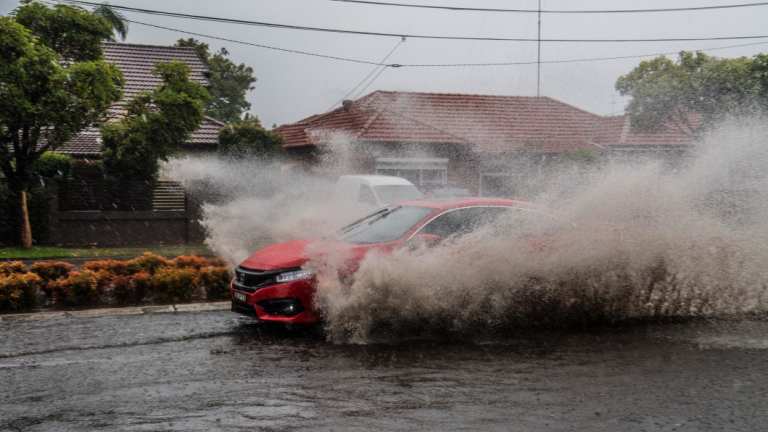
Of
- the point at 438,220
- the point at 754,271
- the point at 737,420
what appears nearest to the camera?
the point at 737,420

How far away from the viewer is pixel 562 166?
2625cm

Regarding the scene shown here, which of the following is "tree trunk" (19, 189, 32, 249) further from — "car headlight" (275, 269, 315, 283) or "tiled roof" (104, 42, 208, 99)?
"car headlight" (275, 269, 315, 283)

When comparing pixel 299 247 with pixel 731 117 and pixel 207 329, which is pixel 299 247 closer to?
pixel 207 329

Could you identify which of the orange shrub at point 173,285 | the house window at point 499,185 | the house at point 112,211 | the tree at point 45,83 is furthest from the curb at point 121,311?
the house window at point 499,185

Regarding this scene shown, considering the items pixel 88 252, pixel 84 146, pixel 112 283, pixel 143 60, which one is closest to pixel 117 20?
pixel 143 60

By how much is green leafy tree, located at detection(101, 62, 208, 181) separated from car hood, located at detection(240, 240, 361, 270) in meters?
10.0

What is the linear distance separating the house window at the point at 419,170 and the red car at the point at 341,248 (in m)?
14.9

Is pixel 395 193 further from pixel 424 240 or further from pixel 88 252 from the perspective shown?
pixel 88 252

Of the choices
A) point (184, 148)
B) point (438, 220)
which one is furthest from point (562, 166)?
point (438, 220)

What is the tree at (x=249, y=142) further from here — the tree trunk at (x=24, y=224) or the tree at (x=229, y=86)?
the tree at (x=229, y=86)

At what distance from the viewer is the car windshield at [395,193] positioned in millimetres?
15484

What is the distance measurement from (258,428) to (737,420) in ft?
11.5

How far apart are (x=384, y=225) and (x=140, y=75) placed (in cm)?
2045

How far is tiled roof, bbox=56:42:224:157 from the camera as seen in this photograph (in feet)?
74.6
